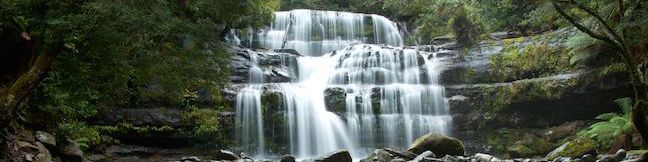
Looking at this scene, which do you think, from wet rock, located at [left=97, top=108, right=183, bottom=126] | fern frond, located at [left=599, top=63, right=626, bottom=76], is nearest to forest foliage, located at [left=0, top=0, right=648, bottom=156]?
fern frond, located at [left=599, top=63, right=626, bottom=76]

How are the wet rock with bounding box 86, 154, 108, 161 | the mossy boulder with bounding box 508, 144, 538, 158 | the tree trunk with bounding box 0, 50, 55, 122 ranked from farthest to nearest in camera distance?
the mossy boulder with bounding box 508, 144, 538, 158, the wet rock with bounding box 86, 154, 108, 161, the tree trunk with bounding box 0, 50, 55, 122

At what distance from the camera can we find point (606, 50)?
1273cm

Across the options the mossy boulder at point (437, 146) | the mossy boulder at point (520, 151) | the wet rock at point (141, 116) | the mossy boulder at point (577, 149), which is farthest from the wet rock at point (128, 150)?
the mossy boulder at point (577, 149)

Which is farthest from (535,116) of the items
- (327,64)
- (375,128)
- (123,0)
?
(123,0)

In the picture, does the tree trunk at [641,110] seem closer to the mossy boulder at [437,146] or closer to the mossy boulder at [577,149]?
the mossy boulder at [577,149]

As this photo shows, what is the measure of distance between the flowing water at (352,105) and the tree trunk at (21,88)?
6616mm

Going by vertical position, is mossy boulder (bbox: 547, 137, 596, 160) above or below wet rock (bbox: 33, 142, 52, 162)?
below

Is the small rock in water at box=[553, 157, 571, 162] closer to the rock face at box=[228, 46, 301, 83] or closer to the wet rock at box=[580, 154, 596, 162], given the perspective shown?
the wet rock at box=[580, 154, 596, 162]

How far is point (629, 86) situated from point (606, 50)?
1029mm

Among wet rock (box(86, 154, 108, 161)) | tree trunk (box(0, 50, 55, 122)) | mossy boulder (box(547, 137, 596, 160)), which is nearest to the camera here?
tree trunk (box(0, 50, 55, 122))

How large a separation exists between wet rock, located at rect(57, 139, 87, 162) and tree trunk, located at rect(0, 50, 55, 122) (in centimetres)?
148

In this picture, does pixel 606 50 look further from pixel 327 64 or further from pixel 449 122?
pixel 327 64

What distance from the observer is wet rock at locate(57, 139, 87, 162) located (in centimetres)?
835

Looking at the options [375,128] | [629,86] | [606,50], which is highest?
[606,50]
